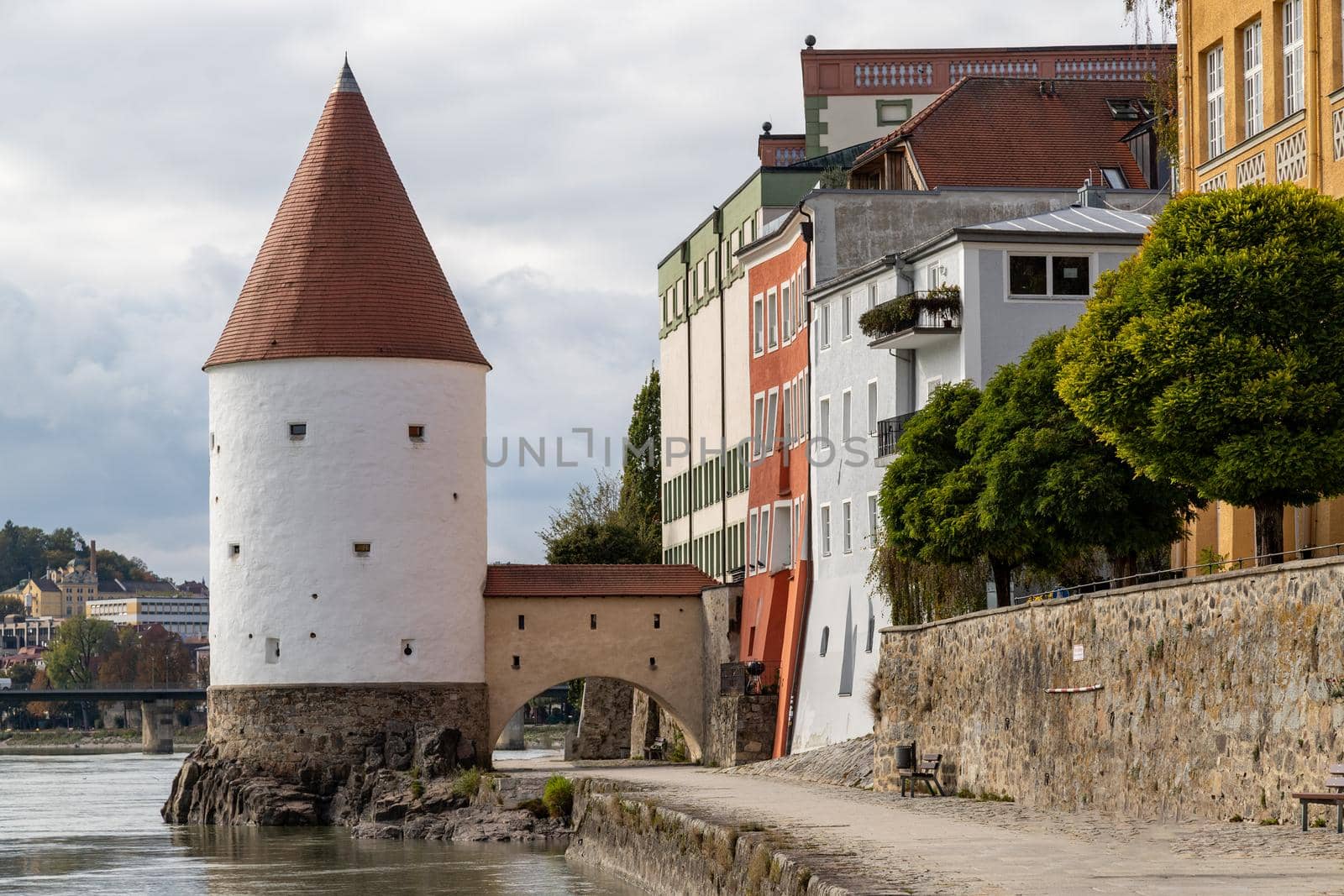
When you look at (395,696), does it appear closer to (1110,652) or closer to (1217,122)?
(1217,122)

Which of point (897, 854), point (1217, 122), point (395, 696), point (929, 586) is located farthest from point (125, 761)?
point (897, 854)

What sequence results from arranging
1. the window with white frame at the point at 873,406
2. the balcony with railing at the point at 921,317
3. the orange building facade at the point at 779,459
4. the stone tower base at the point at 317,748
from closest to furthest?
the balcony with railing at the point at 921,317, the window with white frame at the point at 873,406, the orange building facade at the point at 779,459, the stone tower base at the point at 317,748

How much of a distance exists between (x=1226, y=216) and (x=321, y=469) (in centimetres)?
2882

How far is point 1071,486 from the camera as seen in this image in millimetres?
Answer: 32281

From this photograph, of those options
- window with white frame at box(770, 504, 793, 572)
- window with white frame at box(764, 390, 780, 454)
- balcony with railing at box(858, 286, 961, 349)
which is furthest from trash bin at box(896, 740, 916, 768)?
window with white frame at box(764, 390, 780, 454)

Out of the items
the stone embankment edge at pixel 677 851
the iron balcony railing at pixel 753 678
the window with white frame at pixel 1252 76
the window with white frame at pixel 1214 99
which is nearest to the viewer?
the stone embankment edge at pixel 677 851

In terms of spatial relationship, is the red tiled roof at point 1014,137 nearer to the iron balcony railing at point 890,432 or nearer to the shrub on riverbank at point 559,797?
the iron balcony railing at point 890,432

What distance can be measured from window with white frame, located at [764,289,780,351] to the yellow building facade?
1729 centimetres

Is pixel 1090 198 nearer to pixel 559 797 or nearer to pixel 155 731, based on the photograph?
pixel 559 797

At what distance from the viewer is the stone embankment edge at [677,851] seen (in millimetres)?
20391

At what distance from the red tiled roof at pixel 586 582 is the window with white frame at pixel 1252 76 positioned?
25681 millimetres

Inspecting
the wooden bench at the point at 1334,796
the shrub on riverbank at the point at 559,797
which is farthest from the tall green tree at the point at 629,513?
the wooden bench at the point at 1334,796

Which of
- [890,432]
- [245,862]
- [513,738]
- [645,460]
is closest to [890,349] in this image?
[890,432]

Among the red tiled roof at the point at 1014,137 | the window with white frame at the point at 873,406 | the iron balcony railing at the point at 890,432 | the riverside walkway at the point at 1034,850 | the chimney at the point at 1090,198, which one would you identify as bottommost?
the riverside walkway at the point at 1034,850
